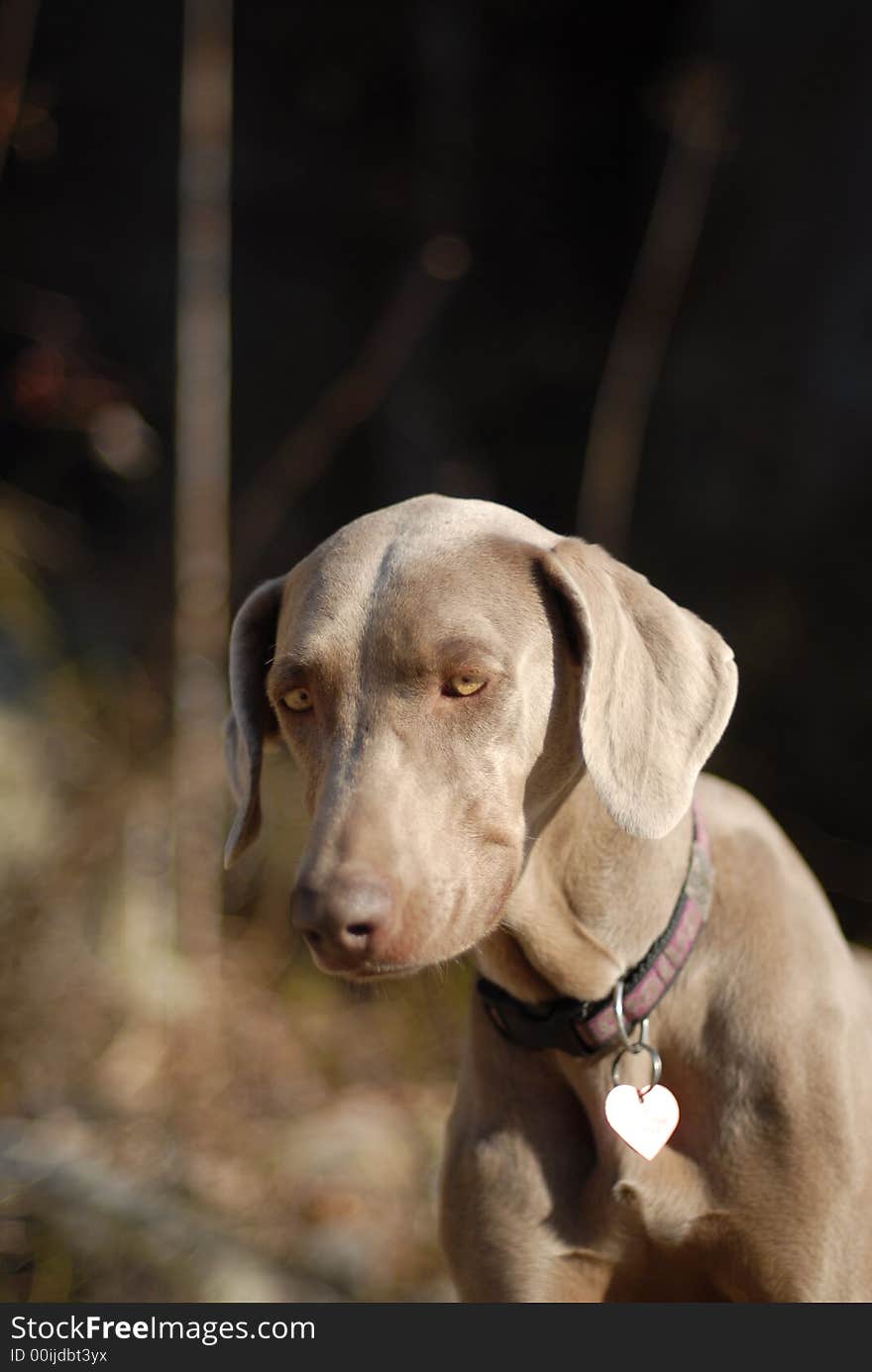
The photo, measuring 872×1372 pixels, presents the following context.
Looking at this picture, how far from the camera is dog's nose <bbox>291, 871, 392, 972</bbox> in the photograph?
5.12 feet

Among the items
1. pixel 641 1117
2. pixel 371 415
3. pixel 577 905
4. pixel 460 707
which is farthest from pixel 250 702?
pixel 371 415

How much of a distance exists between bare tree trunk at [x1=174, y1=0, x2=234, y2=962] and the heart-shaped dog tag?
202 cm

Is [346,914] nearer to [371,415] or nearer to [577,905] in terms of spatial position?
[577,905]

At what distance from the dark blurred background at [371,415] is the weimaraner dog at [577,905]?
1.11m

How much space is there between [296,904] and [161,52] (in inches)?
186

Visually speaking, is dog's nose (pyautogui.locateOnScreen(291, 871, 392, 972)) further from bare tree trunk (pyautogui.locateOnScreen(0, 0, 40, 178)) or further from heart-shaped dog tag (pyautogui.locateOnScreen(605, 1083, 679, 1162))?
bare tree trunk (pyautogui.locateOnScreen(0, 0, 40, 178))

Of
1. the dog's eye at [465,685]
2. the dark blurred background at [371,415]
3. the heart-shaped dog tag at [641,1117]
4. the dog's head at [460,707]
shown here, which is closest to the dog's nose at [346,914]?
the dog's head at [460,707]

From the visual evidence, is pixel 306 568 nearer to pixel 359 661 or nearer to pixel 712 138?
pixel 359 661

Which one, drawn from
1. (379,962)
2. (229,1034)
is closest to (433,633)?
(379,962)

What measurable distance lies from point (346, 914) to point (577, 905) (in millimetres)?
542

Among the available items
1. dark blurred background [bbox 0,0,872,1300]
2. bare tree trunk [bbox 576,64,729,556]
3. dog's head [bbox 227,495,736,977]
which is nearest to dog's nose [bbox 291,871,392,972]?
dog's head [bbox 227,495,736,977]

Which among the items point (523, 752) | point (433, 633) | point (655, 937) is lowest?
point (655, 937)

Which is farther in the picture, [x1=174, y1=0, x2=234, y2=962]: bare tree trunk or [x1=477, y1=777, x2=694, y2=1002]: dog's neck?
[x1=174, y1=0, x2=234, y2=962]: bare tree trunk

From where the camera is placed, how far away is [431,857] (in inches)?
65.8
